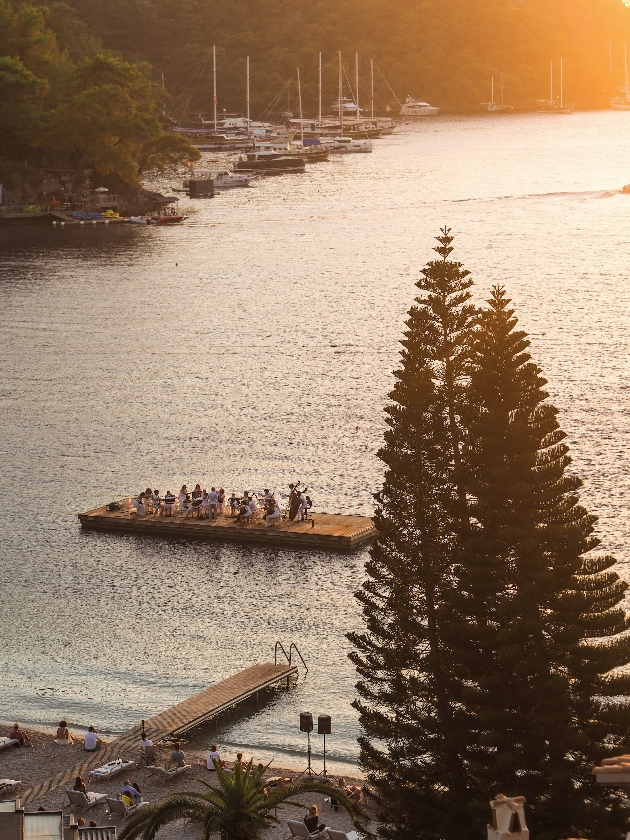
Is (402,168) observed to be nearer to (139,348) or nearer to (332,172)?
(332,172)

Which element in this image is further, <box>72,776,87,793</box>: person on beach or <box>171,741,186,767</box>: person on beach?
<box>171,741,186,767</box>: person on beach

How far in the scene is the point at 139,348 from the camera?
295 ft

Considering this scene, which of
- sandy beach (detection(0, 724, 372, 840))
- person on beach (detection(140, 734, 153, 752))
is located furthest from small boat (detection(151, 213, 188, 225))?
person on beach (detection(140, 734, 153, 752))

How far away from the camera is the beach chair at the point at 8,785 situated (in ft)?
110

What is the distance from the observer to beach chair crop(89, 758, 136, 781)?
111ft

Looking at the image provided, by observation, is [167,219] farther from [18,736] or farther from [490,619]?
[490,619]

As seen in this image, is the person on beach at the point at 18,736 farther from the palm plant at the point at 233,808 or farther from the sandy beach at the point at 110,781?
the palm plant at the point at 233,808

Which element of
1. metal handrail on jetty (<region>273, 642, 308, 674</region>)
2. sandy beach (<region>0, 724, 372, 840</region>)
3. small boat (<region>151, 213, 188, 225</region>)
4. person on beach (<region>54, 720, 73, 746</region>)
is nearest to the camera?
sandy beach (<region>0, 724, 372, 840</region>)

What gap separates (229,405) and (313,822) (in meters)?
43.9

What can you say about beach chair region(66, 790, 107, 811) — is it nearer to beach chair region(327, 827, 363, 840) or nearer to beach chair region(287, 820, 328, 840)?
beach chair region(287, 820, 328, 840)

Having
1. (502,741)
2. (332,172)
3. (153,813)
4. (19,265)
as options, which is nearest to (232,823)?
(153,813)

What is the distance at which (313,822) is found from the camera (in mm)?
30047

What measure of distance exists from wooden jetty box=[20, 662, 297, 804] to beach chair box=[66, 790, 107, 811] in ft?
3.58

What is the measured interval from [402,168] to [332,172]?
9676 millimetres
